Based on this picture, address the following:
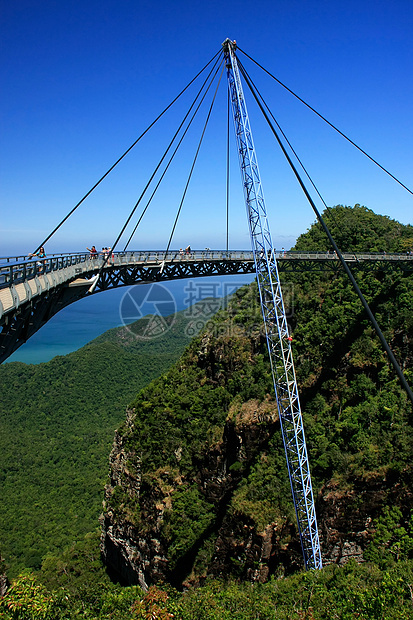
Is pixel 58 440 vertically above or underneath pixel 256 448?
underneath

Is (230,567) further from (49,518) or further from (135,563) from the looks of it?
(49,518)

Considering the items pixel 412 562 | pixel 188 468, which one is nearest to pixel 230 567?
pixel 188 468

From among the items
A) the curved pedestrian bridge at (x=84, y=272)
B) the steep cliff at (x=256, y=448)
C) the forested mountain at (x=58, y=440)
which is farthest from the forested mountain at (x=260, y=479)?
the forested mountain at (x=58, y=440)

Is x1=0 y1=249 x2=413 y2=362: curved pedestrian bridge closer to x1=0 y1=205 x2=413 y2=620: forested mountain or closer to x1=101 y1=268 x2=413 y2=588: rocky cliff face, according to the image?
x1=0 y1=205 x2=413 y2=620: forested mountain

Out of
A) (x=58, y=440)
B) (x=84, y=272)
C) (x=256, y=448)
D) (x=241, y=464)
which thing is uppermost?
(x=84, y=272)

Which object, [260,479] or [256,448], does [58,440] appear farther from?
[260,479]

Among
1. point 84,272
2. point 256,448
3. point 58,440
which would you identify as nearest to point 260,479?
point 256,448

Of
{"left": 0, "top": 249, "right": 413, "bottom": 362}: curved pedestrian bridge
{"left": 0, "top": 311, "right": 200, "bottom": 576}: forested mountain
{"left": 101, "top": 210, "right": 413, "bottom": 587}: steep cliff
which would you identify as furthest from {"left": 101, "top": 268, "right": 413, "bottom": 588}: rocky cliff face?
{"left": 0, "top": 311, "right": 200, "bottom": 576}: forested mountain

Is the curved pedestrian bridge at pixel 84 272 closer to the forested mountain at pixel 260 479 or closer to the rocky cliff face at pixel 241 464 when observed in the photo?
the forested mountain at pixel 260 479
